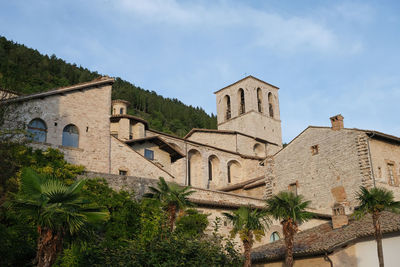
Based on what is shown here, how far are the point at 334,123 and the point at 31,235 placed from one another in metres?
21.3

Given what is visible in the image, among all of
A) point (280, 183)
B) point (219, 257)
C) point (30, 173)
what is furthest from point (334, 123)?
point (30, 173)

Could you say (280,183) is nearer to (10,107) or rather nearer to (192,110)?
(10,107)

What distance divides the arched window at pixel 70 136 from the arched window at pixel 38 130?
3.95 ft

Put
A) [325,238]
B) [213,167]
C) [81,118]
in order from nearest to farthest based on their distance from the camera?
[325,238] → [81,118] → [213,167]

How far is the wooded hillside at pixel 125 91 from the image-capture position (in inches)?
3068

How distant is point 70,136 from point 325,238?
50.6 feet

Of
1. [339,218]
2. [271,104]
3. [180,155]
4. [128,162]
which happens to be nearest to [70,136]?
[128,162]

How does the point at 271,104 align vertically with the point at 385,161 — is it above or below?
above

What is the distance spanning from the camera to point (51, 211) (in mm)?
11398

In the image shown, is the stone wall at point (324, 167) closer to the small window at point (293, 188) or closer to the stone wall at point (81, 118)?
the small window at point (293, 188)

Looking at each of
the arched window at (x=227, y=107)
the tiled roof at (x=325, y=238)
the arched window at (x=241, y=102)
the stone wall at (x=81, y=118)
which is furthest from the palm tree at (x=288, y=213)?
the arched window at (x=227, y=107)

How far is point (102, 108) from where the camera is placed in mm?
28859

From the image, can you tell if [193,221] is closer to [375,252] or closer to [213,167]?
[375,252]

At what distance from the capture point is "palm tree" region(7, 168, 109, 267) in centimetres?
1139
